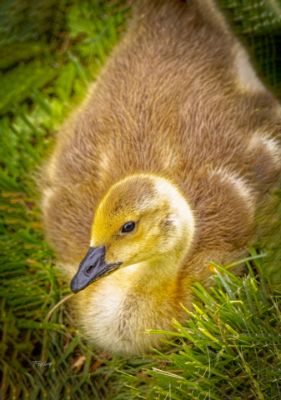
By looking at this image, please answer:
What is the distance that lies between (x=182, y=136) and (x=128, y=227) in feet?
0.80

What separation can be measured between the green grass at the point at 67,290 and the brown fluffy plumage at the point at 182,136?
A: 0.29 ft

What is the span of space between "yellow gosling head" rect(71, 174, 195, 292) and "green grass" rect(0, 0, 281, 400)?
0.10 m

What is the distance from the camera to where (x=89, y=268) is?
5.38 feet

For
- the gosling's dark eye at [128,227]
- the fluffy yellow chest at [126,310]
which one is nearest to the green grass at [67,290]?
the fluffy yellow chest at [126,310]

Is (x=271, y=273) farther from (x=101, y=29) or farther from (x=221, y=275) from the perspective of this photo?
Result: (x=101, y=29)

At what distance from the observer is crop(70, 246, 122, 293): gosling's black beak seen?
1.63 m

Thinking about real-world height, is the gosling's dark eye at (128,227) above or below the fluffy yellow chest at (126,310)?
above

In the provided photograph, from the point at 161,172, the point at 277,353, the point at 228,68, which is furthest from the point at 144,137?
the point at 277,353

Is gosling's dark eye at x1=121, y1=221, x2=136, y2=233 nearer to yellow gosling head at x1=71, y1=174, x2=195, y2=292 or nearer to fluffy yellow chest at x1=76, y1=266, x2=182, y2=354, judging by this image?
yellow gosling head at x1=71, y1=174, x2=195, y2=292

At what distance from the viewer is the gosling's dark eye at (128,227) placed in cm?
164

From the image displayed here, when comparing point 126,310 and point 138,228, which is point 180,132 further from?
point 126,310

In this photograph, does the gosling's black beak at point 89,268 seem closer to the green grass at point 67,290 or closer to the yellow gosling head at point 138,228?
the yellow gosling head at point 138,228

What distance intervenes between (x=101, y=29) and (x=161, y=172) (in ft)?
2.06

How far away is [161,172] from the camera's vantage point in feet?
5.80
